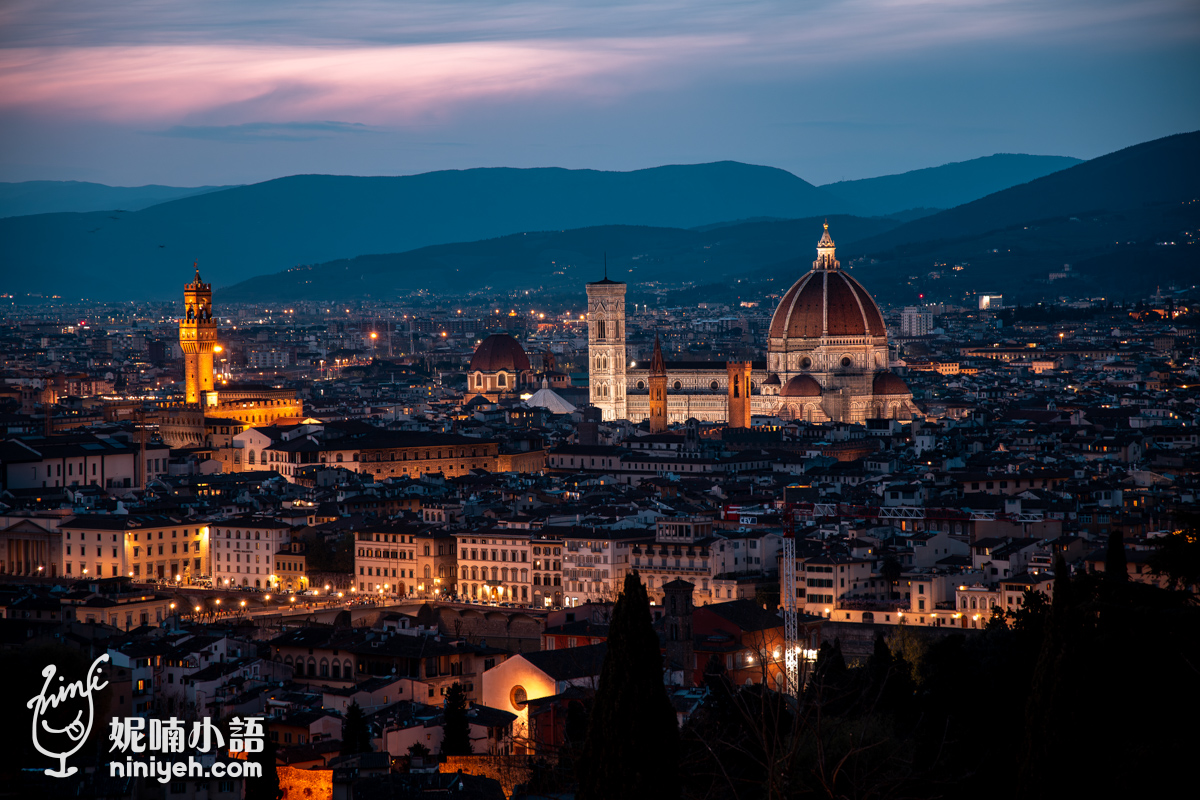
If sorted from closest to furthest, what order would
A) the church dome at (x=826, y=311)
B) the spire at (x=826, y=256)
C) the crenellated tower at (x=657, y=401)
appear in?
1. the crenellated tower at (x=657, y=401)
2. the church dome at (x=826, y=311)
3. the spire at (x=826, y=256)

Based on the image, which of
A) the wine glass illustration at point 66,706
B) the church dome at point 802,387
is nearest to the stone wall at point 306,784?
the wine glass illustration at point 66,706

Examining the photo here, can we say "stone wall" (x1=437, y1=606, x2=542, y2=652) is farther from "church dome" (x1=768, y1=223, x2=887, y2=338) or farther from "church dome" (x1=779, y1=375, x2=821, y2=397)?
"church dome" (x1=768, y1=223, x2=887, y2=338)

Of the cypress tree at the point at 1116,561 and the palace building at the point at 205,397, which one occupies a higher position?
the palace building at the point at 205,397

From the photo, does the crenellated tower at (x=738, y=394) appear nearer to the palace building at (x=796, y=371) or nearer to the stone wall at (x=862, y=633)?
the palace building at (x=796, y=371)

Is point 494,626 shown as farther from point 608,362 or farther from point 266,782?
point 608,362

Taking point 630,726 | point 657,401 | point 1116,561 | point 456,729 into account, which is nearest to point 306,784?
point 456,729

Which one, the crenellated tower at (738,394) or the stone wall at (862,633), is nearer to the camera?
the stone wall at (862,633)

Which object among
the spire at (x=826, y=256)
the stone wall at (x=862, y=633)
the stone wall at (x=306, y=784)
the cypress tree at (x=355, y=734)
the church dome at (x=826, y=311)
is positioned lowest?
the stone wall at (x=306, y=784)
